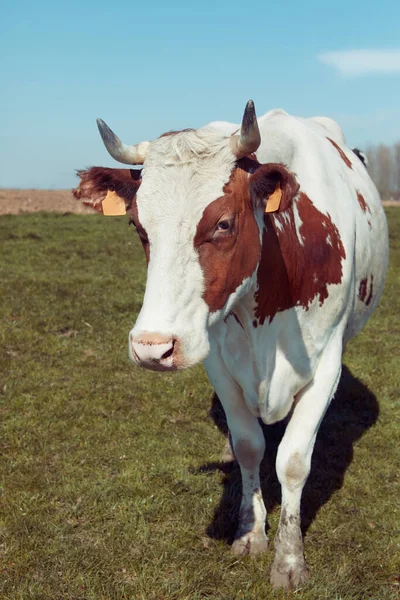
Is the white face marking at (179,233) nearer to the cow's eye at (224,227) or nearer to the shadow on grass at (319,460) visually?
the cow's eye at (224,227)

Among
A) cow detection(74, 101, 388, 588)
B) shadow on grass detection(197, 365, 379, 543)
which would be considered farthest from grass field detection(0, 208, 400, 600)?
cow detection(74, 101, 388, 588)

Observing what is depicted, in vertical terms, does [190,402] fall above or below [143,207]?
below

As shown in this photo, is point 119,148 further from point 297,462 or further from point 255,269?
point 297,462

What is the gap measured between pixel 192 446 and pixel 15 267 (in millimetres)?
7711

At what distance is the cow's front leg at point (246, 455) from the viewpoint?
4395 mm

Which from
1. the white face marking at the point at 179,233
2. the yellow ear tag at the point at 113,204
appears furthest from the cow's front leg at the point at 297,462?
the yellow ear tag at the point at 113,204

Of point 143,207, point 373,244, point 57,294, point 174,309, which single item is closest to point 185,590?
point 174,309

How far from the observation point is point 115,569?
163 inches

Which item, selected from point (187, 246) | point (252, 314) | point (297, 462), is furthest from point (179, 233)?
point (297, 462)

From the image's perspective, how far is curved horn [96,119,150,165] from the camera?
137 inches

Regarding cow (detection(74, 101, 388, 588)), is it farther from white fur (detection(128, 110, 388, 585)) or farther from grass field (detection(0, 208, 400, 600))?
grass field (detection(0, 208, 400, 600))

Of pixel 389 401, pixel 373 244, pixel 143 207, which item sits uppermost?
pixel 143 207

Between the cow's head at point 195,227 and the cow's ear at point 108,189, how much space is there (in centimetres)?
17

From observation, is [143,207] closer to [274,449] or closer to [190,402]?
[274,449]
